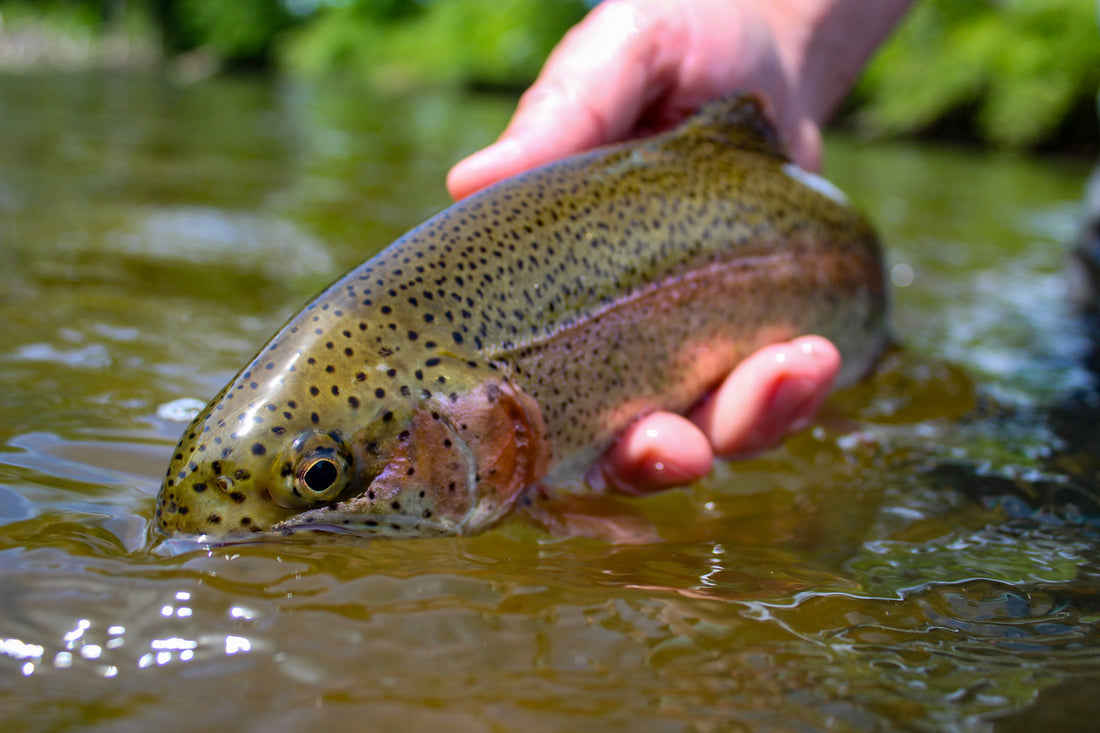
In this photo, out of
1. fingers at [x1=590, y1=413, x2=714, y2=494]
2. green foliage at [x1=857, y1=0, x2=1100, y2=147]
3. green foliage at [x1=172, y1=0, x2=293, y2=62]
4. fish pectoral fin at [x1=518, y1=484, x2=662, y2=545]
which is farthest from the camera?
green foliage at [x1=172, y1=0, x2=293, y2=62]

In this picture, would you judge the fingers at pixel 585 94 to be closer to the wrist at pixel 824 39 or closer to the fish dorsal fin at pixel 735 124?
the fish dorsal fin at pixel 735 124

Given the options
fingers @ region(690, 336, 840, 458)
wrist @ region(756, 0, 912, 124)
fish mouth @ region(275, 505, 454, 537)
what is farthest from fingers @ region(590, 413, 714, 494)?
wrist @ region(756, 0, 912, 124)

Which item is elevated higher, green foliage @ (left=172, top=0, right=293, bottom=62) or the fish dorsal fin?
green foliage @ (left=172, top=0, right=293, bottom=62)

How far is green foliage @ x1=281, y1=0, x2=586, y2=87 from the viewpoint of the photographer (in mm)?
50438

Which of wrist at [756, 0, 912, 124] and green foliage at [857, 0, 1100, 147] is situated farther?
green foliage at [857, 0, 1100, 147]

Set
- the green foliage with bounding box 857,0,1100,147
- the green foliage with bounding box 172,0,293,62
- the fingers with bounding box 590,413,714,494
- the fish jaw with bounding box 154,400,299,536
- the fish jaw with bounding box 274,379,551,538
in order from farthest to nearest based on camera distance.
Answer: the green foliage with bounding box 172,0,293,62, the green foliage with bounding box 857,0,1100,147, the fingers with bounding box 590,413,714,494, the fish jaw with bounding box 274,379,551,538, the fish jaw with bounding box 154,400,299,536

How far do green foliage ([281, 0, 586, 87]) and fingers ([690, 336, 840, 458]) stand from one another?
4683 cm

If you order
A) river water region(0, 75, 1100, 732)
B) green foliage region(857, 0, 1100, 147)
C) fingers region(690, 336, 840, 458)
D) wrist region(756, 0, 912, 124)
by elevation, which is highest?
green foliage region(857, 0, 1100, 147)

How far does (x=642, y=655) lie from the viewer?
5.10 ft

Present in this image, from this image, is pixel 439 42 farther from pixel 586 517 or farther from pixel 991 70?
pixel 586 517

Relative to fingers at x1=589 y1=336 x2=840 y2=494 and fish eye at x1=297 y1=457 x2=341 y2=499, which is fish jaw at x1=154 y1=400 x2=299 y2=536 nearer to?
fish eye at x1=297 y1=457 x2=341 y2=499

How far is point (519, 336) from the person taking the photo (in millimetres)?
2213

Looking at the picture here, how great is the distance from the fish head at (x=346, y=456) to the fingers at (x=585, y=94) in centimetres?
93

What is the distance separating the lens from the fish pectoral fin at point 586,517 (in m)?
2.14
